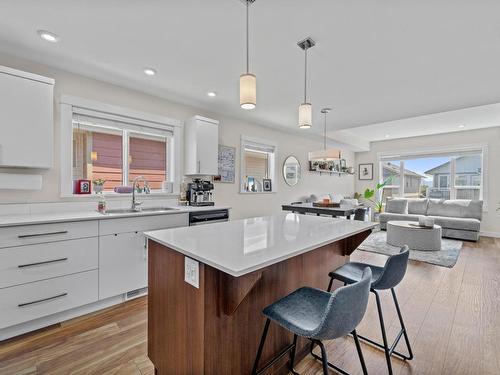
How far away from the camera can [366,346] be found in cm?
189

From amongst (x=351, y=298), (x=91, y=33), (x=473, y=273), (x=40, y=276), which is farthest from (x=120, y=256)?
(x=473, y=273)

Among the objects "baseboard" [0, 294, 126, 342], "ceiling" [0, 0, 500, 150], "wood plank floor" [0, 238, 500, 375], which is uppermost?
"ceiling" [0, 0, 500, 150]

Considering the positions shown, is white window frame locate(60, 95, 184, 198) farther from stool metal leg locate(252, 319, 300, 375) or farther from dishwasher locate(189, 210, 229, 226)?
stool metal leg locate(252, 319, 300, 375)

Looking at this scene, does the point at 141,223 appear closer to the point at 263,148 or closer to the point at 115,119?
the point at 115,119

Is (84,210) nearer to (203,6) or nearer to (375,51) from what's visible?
(203,6)

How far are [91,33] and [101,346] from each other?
2.51 metres

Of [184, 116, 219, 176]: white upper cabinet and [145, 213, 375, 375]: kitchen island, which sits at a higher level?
[184, 116, 219, 176]: white upper cabinet

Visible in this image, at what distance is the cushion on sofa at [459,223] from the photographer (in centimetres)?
521

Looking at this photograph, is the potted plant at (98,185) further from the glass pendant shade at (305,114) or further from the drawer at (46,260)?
the glass pendant shade at (305,114)

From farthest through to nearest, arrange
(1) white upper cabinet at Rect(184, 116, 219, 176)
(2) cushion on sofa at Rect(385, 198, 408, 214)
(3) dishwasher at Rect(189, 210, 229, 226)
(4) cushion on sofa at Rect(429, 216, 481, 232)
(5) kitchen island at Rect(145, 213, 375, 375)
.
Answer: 1. (2) cushion on sofa at Rect(385, 198, 408, 214)
2. (4) cushion on sofa at Rect(429, 216, 481, 232)
3. (1) white upper cabinet at Rect(184, 116, 219, 176)
4. (3) dishwasher at Rect(189, 210, 229, 226)
5. (5) kitchen island at Rect(145, 213, 375, 375)

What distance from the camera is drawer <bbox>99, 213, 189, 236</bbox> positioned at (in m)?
2.36

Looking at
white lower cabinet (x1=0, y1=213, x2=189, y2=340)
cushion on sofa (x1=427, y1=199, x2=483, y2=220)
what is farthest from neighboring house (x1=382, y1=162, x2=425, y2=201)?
white lower cabinet (x1=0, y1=213, x2=189, y2=340)

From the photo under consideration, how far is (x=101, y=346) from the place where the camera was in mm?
1859

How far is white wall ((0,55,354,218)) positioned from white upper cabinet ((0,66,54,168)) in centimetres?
28
